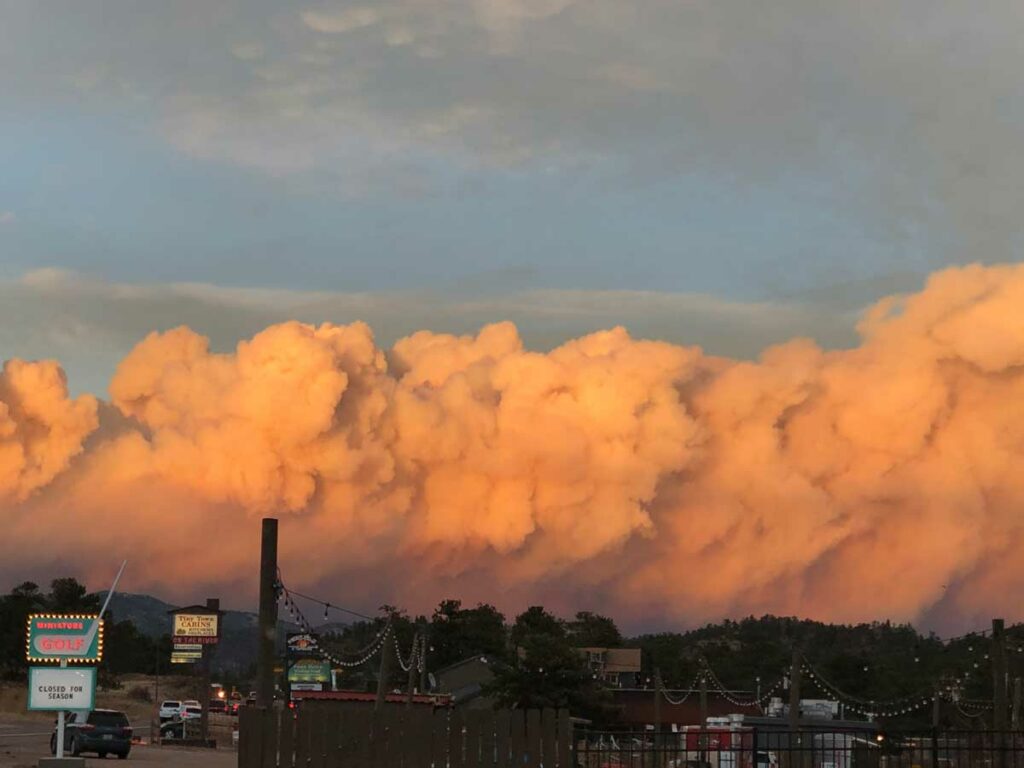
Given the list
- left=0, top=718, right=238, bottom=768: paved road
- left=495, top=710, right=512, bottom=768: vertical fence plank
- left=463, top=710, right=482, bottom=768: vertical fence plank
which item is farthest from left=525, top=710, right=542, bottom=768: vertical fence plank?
left=0, top=718, right=238, bottom=768: paved road

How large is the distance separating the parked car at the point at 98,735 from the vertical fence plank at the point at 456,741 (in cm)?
3100

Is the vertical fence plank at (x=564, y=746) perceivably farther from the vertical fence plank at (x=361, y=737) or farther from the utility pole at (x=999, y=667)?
the utility pole at (x=999, y=667)

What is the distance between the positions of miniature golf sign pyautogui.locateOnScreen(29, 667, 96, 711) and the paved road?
5.15 metres

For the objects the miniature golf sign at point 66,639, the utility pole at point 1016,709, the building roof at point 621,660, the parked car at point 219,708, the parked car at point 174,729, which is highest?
the miniature golf sign at point 66,639

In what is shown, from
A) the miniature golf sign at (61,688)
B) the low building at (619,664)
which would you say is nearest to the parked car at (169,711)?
the low building at (619,664)

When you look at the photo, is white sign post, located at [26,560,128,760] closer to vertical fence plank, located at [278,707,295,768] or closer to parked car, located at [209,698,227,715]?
vertical fence plank, located at [278,707,295,768]

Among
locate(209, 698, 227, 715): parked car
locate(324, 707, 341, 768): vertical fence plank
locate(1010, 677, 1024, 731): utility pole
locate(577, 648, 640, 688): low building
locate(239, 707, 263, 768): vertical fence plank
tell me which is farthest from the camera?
locate(577, 648, 640, 688): low building

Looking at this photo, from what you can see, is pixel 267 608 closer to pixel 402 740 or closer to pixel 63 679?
pixel 63 679

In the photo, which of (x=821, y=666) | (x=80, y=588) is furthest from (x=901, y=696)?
(x=80, y=588)

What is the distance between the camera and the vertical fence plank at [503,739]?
1145 inches

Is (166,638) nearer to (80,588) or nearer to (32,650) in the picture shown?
(80,588)

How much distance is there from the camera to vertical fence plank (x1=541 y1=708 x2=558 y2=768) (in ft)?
95.7

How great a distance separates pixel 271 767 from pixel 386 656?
38.6 meters

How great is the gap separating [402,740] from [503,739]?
84.1 inches
